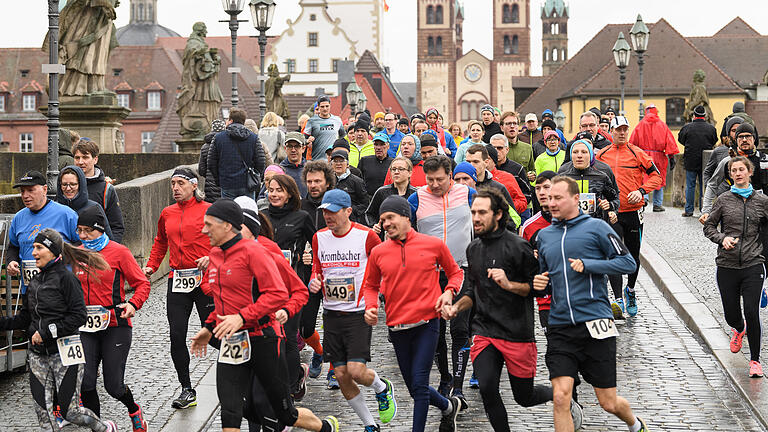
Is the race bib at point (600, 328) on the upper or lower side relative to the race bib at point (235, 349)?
upper

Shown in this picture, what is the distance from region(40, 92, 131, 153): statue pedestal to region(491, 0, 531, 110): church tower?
131m

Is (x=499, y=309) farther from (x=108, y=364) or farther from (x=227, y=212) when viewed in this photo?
(x=108, y=364)

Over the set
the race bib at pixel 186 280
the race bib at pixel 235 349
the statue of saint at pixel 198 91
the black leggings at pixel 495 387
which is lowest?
the black leggings at pixel 495 387

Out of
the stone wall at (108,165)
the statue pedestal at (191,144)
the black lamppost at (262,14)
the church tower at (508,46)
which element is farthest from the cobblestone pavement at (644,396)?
the church tower at (508,46)

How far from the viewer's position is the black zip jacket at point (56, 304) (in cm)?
757

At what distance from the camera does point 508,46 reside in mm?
158625

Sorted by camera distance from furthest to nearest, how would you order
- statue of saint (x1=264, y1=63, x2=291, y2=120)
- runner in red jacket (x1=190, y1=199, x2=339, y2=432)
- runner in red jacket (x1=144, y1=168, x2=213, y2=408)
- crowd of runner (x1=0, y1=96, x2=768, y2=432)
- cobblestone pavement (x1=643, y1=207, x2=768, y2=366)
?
statue of saint (x1=264, y1=63, x2=291, y2=120) → cobblestone pavement (x1=643, y1=207, x2=768, y2=366) → runner in red jacket (x1=144, y1=168, x2=213, y2=408) → crowd of runner (x1=0, y1=96, x2=768, y2=432) → runner in red jacket (x1=190, y1=199, x2=339, y2=432)

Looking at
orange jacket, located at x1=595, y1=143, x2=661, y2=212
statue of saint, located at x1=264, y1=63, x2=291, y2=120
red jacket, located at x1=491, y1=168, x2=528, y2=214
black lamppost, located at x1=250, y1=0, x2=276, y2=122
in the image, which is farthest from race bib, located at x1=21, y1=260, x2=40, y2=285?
statue of saint, located at x1=264, y1=63, x2=291, y2=120

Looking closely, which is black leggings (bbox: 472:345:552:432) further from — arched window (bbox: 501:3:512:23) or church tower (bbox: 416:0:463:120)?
arched window (bbox: 501:3:512:23)

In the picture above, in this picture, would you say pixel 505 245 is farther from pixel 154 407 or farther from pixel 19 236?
pixel 19 236

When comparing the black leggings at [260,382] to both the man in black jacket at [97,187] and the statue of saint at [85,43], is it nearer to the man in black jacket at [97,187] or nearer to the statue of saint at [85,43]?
the man in black jacket at [97,187]

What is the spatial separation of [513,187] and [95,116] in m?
10.6

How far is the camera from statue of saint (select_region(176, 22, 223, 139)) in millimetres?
28578

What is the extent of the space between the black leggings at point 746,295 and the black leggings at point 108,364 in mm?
5007
